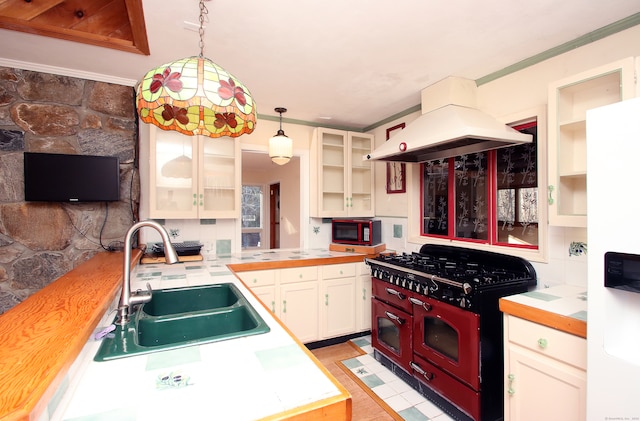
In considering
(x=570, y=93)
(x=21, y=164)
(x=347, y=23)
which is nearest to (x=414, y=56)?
(x=347, y=23)

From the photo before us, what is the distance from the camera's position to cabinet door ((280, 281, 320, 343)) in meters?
2.90

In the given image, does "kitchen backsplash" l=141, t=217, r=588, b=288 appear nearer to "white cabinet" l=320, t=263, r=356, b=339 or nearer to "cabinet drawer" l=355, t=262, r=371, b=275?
"cabinet drawer" l=355, t=262, r=371, b=275

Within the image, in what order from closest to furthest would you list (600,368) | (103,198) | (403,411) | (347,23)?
(600,368) → (347,23) → (403,411) → (103,198)

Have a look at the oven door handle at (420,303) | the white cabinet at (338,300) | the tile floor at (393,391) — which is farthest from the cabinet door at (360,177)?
the tile floor at (393,391)

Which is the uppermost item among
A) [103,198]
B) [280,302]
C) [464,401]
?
[103,198]

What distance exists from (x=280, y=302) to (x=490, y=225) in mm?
1907

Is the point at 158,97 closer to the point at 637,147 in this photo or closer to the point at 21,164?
the point at 637,147

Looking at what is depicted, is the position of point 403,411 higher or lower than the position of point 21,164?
lower

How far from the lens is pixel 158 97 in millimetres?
1094

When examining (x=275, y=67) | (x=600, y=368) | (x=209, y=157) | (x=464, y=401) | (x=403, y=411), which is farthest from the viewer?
→ (x=209, y=157)

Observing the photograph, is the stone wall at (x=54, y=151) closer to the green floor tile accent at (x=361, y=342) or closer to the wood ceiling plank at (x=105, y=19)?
the wood ceiling plank at (x=105, y=19)

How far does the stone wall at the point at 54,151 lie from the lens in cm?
230

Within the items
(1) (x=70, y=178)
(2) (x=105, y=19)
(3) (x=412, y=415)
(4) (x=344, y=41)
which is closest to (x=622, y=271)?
(3) (x=412, y=415)

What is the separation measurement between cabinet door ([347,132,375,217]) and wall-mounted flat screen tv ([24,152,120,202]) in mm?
2319
